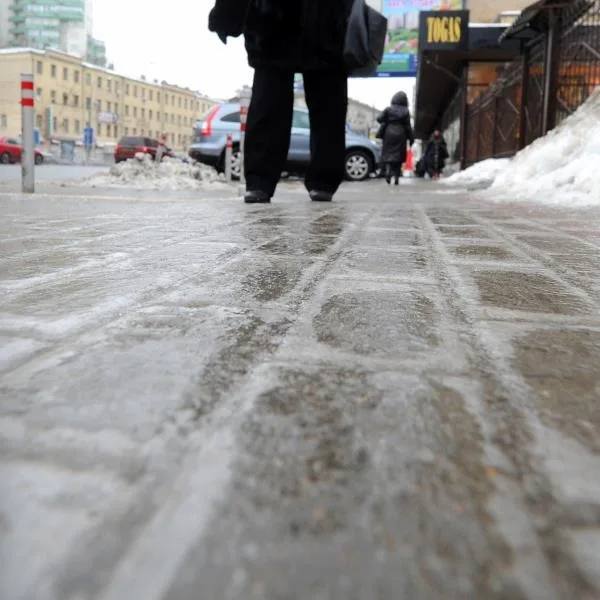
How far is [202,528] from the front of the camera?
1.64 feet

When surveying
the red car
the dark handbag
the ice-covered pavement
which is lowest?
the ice-covered pavement

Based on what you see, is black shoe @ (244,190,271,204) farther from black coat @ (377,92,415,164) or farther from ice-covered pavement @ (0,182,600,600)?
black coat @ (377,92,415,164)

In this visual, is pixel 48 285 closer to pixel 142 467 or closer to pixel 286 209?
pixel 142 467

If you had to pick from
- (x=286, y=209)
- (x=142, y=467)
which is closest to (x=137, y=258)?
(x=142, y=467)

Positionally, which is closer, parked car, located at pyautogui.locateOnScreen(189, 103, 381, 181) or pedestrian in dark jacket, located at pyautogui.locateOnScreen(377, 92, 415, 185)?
parked car, located at pyautogui.locateOnScreen(189, 103, 381, 181)

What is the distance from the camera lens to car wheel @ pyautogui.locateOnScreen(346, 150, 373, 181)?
14.6m

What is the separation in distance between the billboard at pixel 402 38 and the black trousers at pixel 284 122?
24.2 meters

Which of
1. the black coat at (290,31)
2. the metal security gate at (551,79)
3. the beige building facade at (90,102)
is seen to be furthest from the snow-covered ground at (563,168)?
the beige building facade at (90,102)

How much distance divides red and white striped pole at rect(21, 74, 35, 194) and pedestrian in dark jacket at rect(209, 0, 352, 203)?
2413mm

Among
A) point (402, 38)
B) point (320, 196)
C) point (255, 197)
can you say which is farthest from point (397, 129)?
point (402, 38)

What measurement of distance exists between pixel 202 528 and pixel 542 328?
0.82 meters

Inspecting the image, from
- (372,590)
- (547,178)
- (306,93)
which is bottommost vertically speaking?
(372,590)

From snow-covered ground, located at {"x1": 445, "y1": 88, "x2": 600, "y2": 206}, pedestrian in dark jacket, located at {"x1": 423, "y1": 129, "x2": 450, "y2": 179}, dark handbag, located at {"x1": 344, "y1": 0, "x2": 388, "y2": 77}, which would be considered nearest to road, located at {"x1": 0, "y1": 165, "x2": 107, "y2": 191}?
dark handbag, located at {"x1": 344, "y1": 0, "x2": 388, "y2": 77}

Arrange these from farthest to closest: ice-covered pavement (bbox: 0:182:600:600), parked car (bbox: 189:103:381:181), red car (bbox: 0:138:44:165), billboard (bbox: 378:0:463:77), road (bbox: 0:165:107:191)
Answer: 1. red car (bbox: 0:138:44:165)
2. billboard (bbox: 378:0:463:77)
3. parked car (bbox: 189:103:381:181)
4. road (bbox: 0:165:107:191)
5. ice-covered pavement (bbox: 0:182:600:600)
